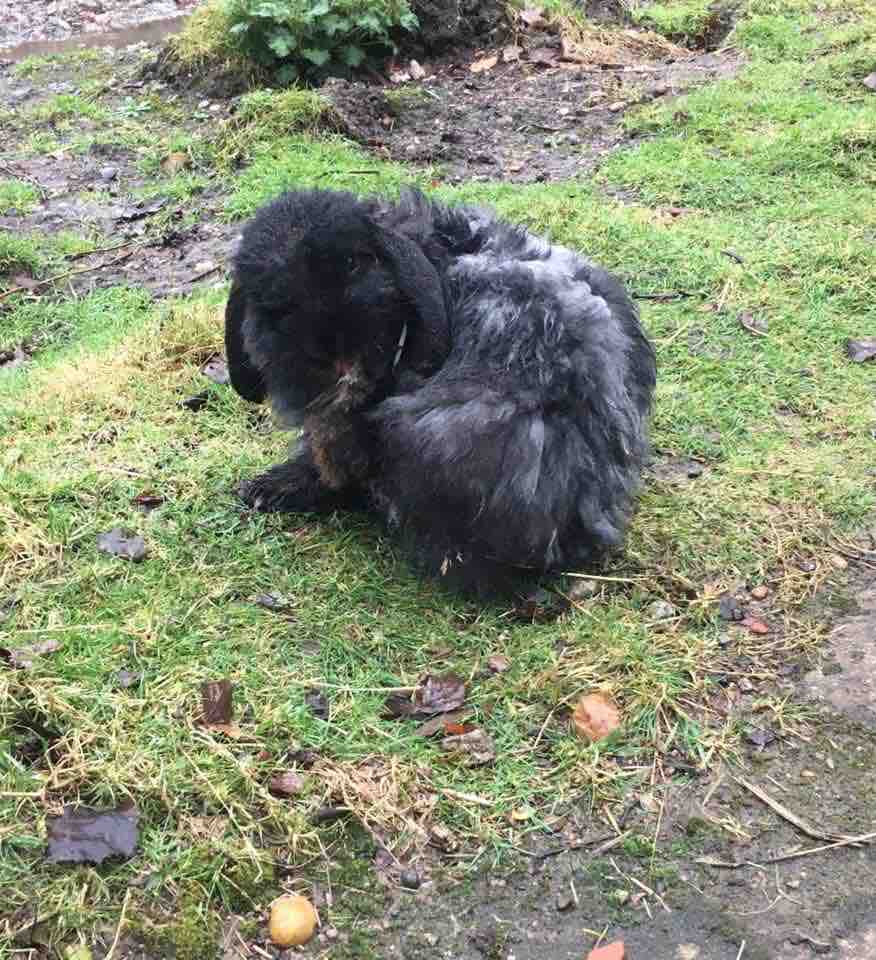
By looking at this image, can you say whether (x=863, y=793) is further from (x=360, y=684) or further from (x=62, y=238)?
(x=62, y=238)

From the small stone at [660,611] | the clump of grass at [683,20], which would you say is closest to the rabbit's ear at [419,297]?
the small stone at [660,611]

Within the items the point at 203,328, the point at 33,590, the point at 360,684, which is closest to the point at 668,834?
the point at 360,684

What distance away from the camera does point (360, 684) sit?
306cm

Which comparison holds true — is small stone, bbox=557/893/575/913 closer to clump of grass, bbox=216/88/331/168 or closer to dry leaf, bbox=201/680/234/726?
dry leaf, bbox=201/680/234/726

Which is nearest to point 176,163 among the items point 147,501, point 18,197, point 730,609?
point 18,197

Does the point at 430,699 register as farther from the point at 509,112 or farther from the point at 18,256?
the point at 509,112

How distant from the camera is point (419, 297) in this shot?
3090mm

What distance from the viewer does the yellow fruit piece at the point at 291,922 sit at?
7.91ft

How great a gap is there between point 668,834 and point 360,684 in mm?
950

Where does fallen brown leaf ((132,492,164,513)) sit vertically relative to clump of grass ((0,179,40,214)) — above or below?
below

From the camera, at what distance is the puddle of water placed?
10.3 meters

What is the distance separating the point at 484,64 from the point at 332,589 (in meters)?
6.38

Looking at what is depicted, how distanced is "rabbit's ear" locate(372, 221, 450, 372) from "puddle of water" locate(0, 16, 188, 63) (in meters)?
8.15

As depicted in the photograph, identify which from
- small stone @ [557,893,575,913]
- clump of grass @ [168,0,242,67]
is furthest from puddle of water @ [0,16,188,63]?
small stone @ [557,893,575,913]
